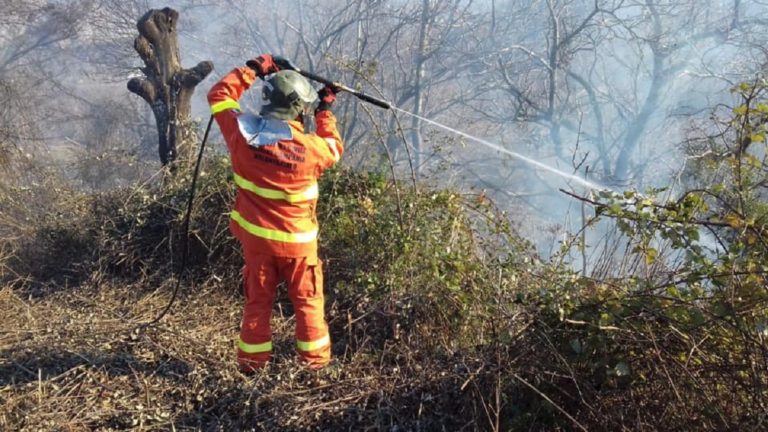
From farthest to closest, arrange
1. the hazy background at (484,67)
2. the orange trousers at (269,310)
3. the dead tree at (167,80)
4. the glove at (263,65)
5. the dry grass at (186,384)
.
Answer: the hazy background at (484,67) → the dead tree at (167,80) → the glove at (263,65) → the orange trousers at (269,310) → the dry grass at (186,384)

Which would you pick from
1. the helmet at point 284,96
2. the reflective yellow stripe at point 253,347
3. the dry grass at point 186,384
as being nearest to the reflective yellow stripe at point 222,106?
the helmet at point 284,96

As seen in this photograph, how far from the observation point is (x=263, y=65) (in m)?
3.45

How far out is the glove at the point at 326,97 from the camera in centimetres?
357

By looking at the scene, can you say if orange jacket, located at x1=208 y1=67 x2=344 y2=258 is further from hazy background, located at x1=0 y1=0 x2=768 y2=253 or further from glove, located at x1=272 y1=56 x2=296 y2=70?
hazy background, located at x1=0 y1=0 x2=768 y2=253

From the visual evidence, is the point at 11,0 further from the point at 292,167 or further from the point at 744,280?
the point at 744,280

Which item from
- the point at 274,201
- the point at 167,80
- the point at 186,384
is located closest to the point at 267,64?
the point at 274,201

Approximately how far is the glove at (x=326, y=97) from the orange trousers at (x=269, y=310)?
3.52 feet

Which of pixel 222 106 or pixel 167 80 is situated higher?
pixel 167 80

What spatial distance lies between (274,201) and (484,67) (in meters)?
18.3

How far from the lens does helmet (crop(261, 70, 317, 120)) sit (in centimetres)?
326

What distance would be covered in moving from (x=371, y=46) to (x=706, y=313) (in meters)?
20.9

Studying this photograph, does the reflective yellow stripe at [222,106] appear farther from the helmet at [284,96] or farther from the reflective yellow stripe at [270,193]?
the reflective yellow stripe at [270,193]

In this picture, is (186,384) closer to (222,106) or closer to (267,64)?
(222,106)

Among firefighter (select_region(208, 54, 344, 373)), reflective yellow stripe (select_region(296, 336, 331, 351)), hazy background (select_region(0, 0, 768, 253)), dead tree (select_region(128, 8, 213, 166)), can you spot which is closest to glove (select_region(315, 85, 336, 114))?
firefighter (select_region(208, 54, 344, 373))
